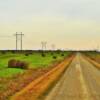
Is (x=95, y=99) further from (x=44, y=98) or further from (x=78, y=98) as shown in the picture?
(x=44, y=98)

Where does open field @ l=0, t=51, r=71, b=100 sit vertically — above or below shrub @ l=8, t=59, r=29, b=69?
below

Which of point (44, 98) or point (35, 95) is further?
point (35, 95)

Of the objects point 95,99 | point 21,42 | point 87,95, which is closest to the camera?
point 95,99

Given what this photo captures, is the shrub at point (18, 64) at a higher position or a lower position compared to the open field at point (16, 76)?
higher

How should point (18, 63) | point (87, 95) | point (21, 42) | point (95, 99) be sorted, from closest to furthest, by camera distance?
point (95, 99)
point (87, 95)
point (18, 63)
point (21, 42)

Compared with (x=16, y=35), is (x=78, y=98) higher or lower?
lower

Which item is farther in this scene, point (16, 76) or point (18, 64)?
point (18, 64)

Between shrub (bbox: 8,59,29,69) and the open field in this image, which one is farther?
shrub (bbox: 8,59,29,69)

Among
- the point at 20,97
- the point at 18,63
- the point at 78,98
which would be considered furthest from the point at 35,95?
the point at 18,63

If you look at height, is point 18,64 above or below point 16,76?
above

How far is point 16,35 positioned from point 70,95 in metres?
127

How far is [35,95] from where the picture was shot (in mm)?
16766

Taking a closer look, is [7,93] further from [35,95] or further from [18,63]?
[18,63]

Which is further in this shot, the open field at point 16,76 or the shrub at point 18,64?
the shrub at point 18,64
